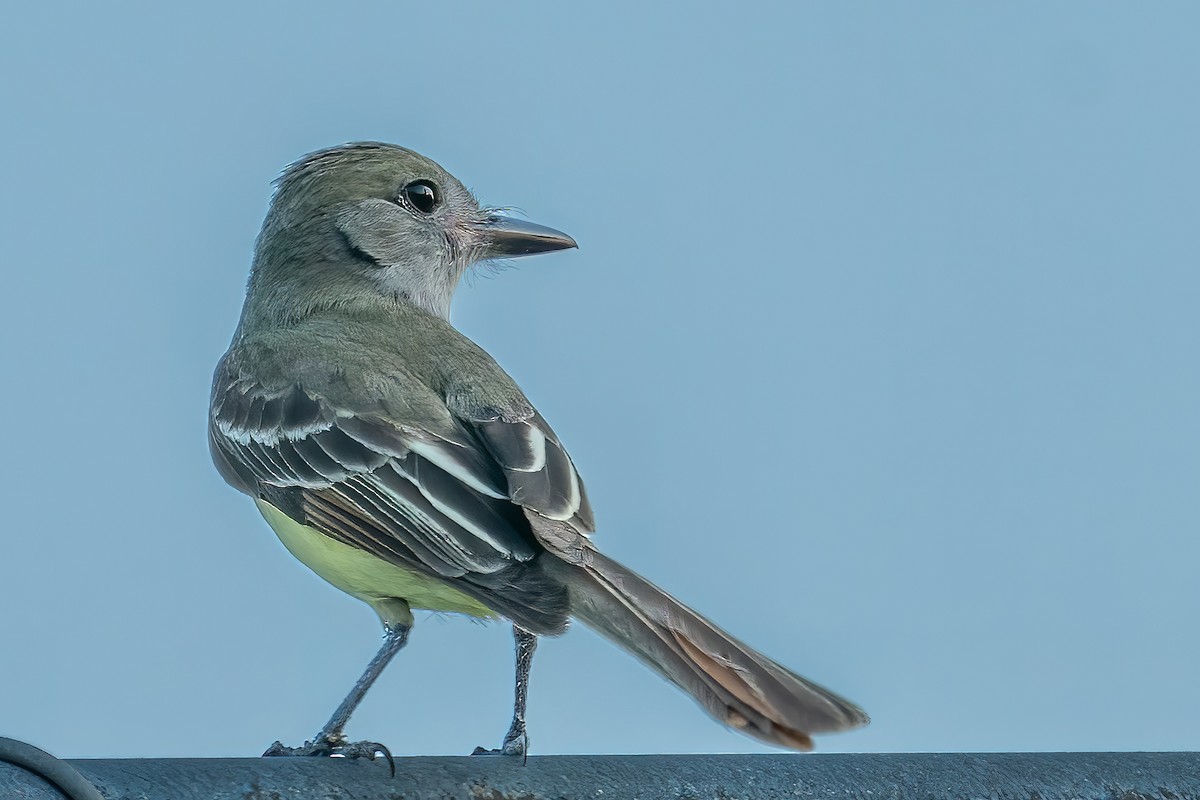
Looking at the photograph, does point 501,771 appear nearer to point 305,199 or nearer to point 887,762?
point 887,762

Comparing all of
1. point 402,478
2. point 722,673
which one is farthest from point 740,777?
point 402,478

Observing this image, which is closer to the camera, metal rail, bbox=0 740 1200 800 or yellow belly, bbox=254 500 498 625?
metal rail, bbox=0 740 1200 800

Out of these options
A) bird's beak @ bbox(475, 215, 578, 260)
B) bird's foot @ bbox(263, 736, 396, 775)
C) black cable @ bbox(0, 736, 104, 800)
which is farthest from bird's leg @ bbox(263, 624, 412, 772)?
bird's beak @ bbox(475, 215, 578, 260)

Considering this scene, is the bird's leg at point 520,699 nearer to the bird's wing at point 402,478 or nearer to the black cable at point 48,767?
the bird's wing at point 402,478

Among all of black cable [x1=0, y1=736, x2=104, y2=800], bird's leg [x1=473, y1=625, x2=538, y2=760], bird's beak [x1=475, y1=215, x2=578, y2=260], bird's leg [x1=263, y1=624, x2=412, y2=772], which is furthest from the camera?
bird's beak [x1=475, y1=215, x2=578, y2=260]

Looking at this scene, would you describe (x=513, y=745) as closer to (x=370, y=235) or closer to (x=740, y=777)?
(x=740, y=777)

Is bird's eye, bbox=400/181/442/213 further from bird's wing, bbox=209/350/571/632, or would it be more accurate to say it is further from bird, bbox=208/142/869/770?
bird's wing, bbox=209/350/571/632

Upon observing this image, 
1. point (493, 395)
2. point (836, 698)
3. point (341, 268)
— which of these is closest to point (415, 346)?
point (493, 395)
